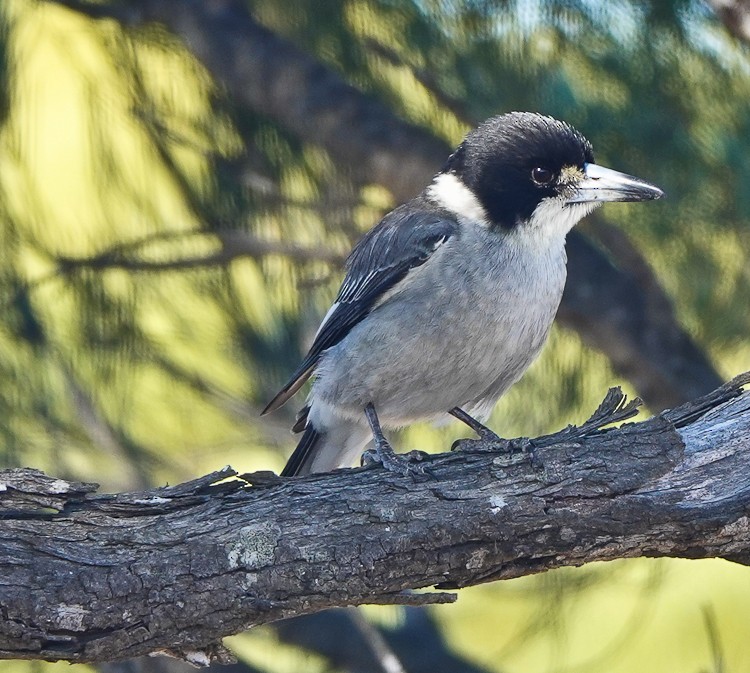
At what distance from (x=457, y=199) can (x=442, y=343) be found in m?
0.47

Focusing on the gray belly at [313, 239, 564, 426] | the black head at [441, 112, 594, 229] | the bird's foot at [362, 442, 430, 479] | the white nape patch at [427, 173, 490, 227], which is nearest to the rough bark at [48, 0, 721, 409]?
the white nape patch at [427, 173, 490, 227]

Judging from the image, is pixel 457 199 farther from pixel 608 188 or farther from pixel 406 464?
pixel 406 464

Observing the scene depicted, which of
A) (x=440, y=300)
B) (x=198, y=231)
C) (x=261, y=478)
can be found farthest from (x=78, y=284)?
(x=261, y=478)

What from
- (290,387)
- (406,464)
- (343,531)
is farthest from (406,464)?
(290,387)

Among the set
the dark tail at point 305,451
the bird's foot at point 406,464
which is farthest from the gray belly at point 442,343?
the bird's foot at point 406,464

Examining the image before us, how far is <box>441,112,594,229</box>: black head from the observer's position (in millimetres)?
2945

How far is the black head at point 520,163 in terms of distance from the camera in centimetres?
295

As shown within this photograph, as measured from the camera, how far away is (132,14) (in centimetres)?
346

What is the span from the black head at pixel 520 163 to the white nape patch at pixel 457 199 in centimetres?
1

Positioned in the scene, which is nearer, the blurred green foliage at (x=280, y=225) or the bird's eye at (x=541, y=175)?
the bird's eye at (x=541, y=175)

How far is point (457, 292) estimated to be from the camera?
2795 mm

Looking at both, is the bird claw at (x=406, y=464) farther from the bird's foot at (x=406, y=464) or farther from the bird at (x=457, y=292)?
the bird at (x=457, y=292)

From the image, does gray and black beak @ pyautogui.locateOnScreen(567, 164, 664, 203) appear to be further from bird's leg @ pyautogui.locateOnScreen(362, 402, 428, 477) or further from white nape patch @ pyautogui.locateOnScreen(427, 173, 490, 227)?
bird's leg @ pyautogui.locateOnScreen(362, 402, 428, 477)

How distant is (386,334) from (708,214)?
1.04 metres
